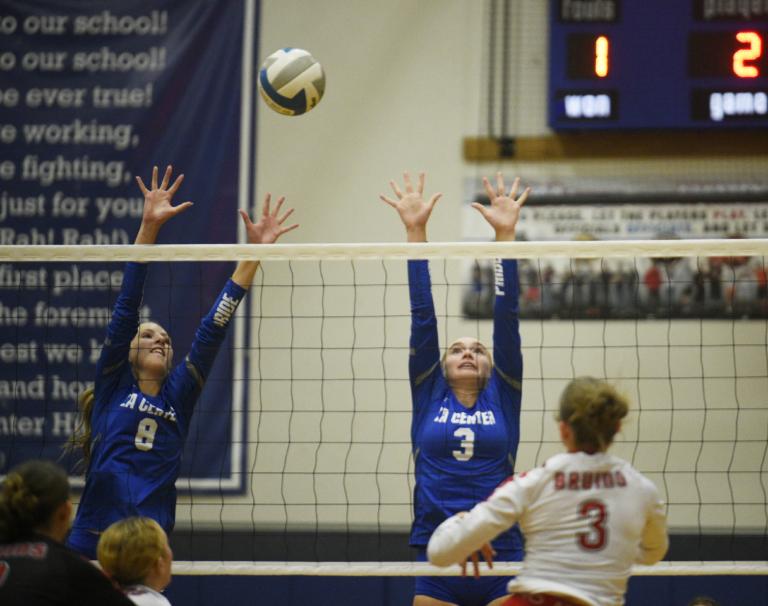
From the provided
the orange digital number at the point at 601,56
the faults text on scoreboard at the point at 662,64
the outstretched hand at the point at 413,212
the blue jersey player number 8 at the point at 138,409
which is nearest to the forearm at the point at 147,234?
the blue jersey player number 8 at the point at 138,409

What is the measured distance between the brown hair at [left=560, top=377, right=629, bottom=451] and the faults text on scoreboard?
3.25 meters

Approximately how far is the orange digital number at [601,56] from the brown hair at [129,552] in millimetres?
3986

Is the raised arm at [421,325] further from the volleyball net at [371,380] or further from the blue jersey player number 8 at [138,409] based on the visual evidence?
the volleyball net at [371,380]

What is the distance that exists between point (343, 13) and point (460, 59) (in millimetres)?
940

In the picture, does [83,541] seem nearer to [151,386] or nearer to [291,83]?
[151,386]

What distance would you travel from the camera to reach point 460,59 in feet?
17.5

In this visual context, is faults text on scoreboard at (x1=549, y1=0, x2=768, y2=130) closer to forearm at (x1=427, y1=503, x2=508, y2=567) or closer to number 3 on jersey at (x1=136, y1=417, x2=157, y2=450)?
number 3 on jersey at (x1=136, y1=417, x2=157, y2=450)

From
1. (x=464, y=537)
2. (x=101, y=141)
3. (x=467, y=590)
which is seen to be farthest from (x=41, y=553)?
(x=101, y=141)

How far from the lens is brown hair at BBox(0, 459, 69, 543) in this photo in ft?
6.41

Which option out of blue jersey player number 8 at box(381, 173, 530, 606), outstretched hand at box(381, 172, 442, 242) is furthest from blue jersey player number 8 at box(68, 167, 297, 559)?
blue jersey player number 8 at box(381, 173, 530, 606)

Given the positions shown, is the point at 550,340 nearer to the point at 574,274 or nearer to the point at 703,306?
the point at 574,274

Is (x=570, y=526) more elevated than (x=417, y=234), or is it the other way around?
(x=417, y=234)

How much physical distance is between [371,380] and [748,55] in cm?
327

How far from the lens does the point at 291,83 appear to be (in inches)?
156
